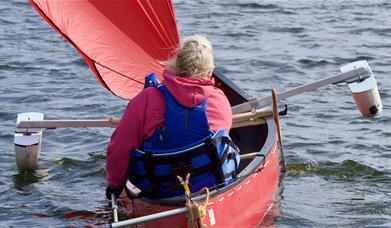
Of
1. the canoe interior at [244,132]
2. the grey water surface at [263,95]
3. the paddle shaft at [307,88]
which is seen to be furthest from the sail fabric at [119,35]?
the grey water surface at [263,95]

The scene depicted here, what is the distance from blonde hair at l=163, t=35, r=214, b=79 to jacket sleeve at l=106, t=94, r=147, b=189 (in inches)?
→ 10.4

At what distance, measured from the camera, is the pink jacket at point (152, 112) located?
15.5ft

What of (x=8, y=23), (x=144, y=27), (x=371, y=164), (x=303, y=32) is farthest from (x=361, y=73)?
(x=8, y=23)

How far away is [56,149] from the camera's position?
765cm

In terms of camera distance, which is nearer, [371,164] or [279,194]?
[279,194]

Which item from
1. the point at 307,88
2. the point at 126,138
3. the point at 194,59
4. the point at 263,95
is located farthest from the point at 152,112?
the point at 263,95

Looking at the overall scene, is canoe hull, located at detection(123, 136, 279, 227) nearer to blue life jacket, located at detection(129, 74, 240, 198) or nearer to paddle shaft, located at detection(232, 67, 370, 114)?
blue life jacket, located at detection(129, 74, 240, 198)

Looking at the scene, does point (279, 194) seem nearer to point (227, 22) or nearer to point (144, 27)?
point (144, 27)

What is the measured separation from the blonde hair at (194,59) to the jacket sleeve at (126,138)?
264mm

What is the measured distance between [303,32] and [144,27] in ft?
16.9

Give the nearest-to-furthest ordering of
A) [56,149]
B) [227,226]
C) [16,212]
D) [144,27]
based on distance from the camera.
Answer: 1. [227,226]
2. [16,212]
3. [144,27]
4. [56,149]

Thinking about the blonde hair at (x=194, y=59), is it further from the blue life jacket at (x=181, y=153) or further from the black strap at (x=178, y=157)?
the black strap at (x=178, y=157)

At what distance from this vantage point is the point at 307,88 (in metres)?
6.75

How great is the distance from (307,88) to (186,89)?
7.31ft
